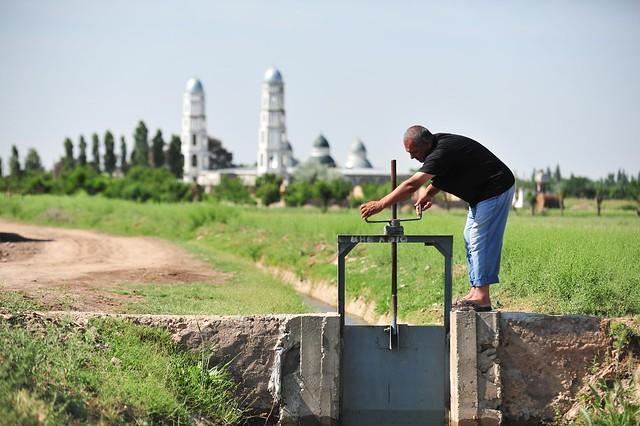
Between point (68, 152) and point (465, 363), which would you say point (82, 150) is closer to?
point (68, 152)

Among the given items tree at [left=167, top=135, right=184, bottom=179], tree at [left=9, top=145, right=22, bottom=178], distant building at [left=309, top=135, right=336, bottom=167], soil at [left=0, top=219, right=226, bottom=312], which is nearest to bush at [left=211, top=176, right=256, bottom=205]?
tree at [left=9, top=145, right=22, bottom=178]

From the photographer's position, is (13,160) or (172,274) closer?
(172,274)

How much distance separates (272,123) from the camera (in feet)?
474

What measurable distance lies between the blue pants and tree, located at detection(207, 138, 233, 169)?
146648 mm

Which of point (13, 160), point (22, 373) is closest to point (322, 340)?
point (22, 373)

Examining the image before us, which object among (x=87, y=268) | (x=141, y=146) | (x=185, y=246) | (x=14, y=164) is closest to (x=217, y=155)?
(x=141, y=146)

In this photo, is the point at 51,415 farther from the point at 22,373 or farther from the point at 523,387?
the point at 523,387

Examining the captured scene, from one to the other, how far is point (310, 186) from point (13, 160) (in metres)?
31.6

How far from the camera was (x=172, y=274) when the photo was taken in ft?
69.2

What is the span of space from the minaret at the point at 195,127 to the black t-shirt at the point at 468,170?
466 ft

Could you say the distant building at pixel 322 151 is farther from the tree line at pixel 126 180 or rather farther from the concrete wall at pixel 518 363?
the concrete wall at pixel 518 363

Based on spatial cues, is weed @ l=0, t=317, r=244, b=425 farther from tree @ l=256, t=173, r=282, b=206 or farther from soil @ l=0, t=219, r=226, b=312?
tree @ l=256, t=173, r=282, b=206

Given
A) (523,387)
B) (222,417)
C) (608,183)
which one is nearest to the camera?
(222,417)

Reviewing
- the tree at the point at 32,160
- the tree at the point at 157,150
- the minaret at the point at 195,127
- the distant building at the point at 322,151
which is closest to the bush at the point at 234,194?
the tree at the point at 157,150
